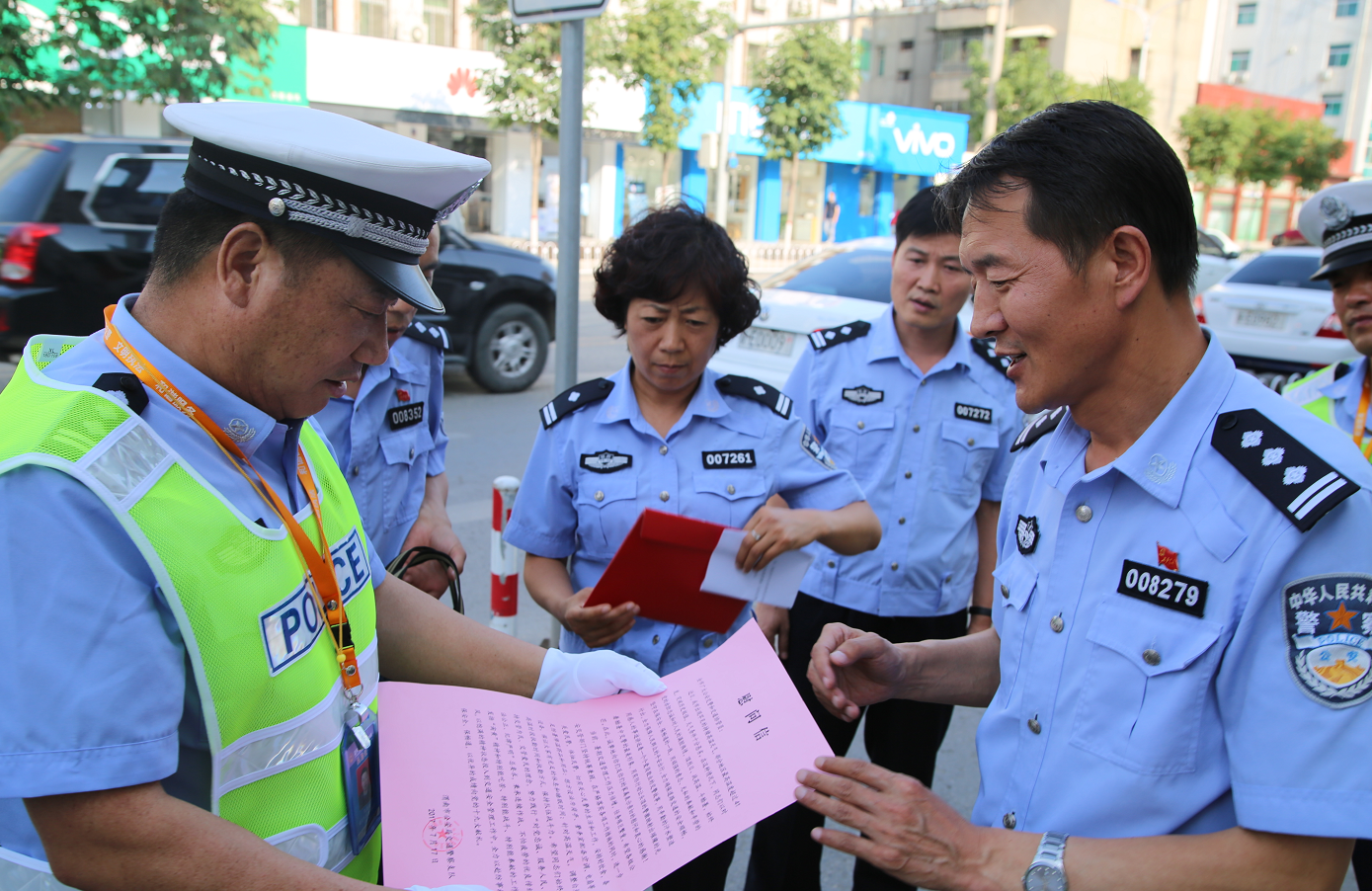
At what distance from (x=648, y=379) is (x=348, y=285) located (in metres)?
1.16

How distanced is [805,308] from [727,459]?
11.9 feet

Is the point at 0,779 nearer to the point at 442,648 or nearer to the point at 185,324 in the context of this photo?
the point at 185,324

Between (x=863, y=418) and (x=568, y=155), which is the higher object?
(x=568, y=155)

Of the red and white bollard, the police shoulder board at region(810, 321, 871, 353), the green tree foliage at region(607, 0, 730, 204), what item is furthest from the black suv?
the green tree foliage at region(607, 0, 730, 204)

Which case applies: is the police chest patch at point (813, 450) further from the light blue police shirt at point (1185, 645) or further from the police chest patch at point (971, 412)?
the light blue police shirt at point (1185, 645)

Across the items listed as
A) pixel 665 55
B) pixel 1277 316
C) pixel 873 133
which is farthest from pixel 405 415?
pixel 873 133

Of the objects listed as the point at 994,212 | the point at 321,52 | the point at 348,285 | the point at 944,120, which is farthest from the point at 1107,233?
the point at 944,120

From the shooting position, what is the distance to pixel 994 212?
141 centimetres

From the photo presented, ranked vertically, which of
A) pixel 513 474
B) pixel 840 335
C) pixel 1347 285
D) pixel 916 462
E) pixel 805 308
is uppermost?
pixel 1347 285

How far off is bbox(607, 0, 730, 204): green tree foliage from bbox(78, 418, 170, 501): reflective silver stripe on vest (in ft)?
68.8

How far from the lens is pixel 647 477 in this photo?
2318 millimetres

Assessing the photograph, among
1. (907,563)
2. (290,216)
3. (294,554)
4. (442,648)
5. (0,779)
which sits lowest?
(907,563)

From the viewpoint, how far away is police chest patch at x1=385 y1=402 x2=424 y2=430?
108 inches

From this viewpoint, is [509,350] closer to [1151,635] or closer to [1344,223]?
[1344,223]
